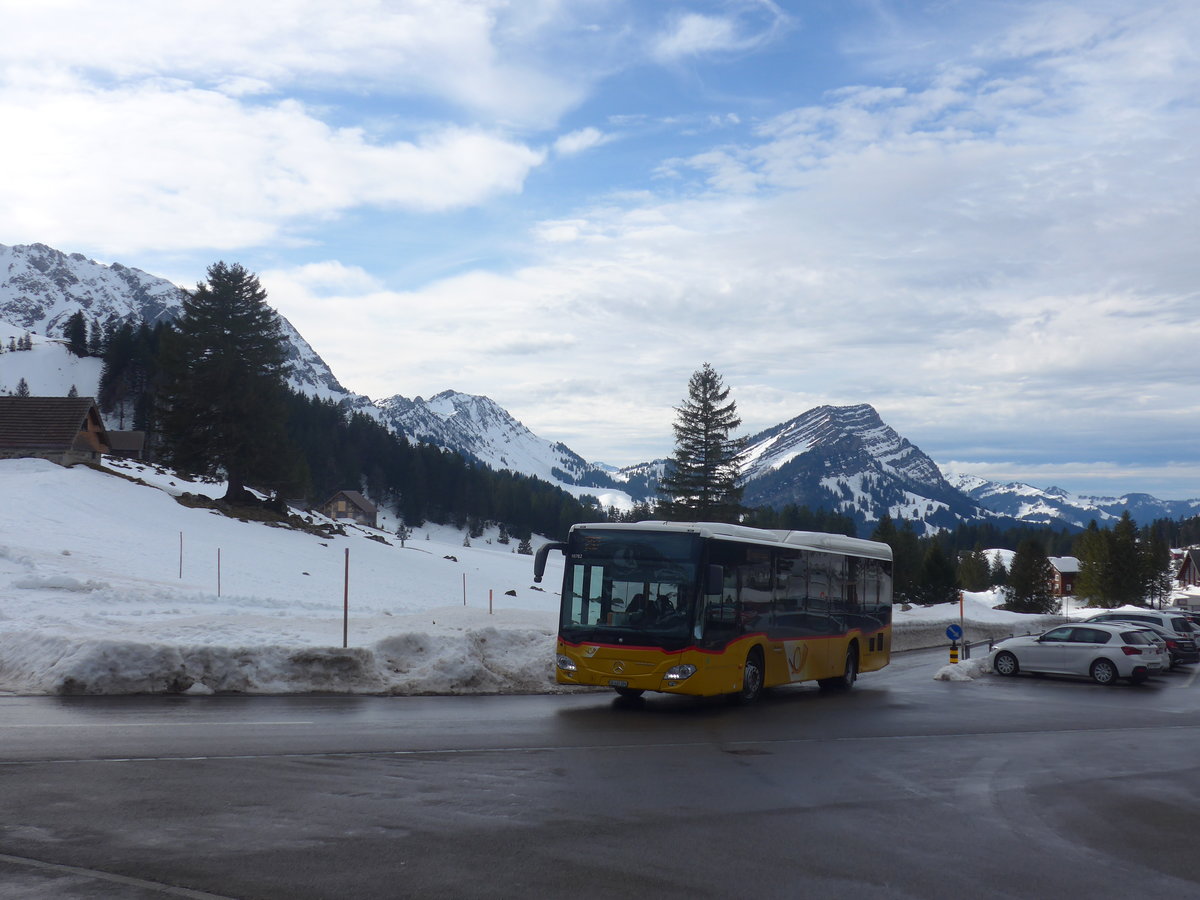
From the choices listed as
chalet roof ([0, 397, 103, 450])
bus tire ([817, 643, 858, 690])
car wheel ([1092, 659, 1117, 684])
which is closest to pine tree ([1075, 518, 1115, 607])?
car wheel ([1092, 659, 1117, 684])

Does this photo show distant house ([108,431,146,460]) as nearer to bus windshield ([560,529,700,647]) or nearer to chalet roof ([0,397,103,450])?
chalet roof ([0,397,103,450])

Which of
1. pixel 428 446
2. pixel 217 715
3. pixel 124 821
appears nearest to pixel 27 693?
pixel 217 715

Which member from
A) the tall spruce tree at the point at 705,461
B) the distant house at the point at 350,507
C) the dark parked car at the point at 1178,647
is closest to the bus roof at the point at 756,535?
the dark parked car at the point at 1178,647

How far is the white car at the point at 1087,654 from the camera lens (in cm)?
2497

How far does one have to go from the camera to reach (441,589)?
159ft

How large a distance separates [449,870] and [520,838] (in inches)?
39.1

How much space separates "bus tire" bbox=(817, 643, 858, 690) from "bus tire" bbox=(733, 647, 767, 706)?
3.69m

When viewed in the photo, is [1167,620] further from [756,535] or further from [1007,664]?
[756,535]

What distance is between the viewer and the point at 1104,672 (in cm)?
2512

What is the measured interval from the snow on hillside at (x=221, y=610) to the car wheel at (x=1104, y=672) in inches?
503

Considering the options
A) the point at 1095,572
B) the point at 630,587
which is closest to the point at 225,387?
the point at 630,587

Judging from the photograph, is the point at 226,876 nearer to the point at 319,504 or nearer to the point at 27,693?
the point at 27,693

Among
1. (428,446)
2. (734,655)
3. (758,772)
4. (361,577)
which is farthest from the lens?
(428,446)

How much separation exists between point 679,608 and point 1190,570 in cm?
17858
